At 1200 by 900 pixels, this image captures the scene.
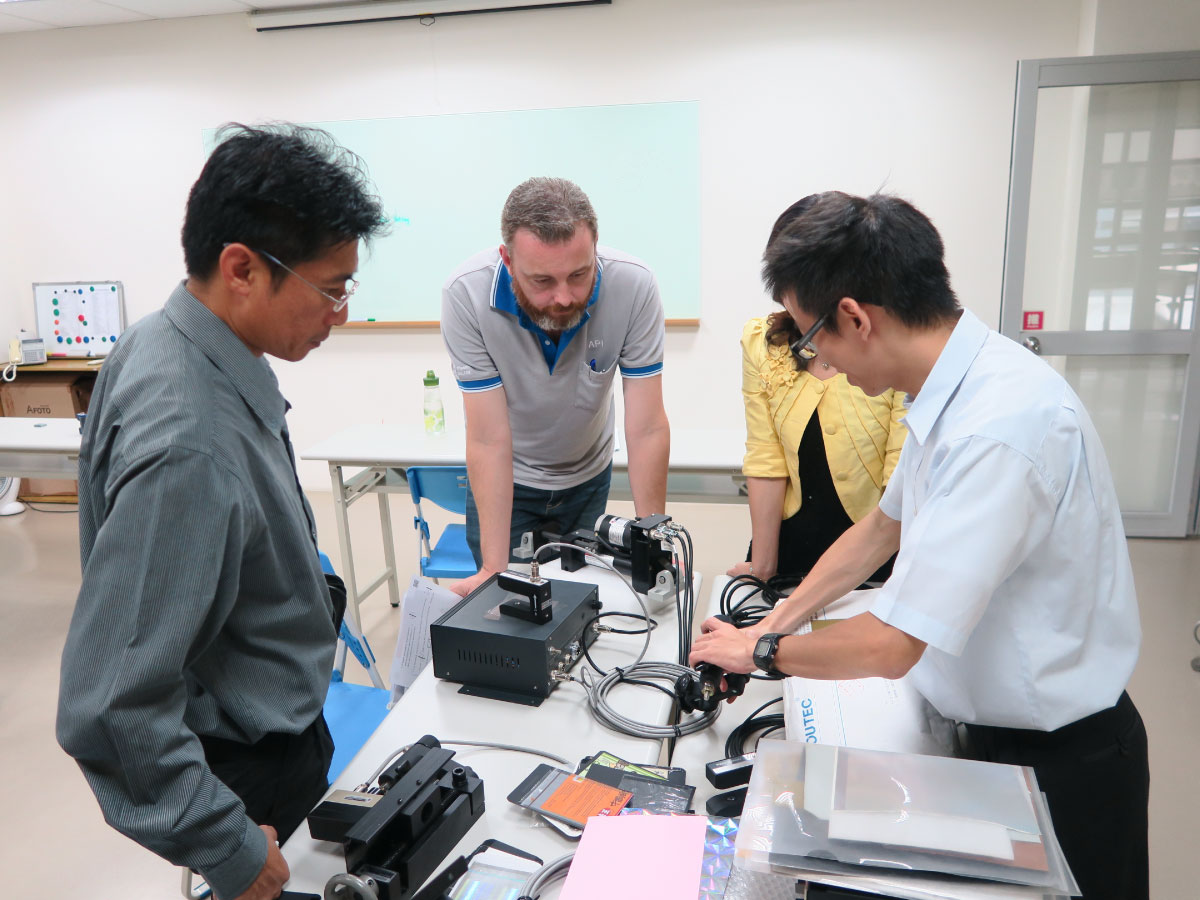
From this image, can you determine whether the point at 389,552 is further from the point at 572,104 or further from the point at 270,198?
the point at 270,198

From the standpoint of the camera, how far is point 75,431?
3447 mm

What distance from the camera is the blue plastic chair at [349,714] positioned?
5.77ft

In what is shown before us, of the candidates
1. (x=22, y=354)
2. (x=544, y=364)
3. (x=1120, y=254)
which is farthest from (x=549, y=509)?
(x=22, y=354)

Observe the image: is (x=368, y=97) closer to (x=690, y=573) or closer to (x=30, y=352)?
(x=30, y=352)

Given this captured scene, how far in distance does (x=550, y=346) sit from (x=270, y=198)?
1.09 m

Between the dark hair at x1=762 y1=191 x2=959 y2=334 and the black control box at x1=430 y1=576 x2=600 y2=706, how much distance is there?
26.6 inches

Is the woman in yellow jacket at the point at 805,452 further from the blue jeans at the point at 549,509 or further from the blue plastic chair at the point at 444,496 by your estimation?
the blue plastic chair at the point at 444,496

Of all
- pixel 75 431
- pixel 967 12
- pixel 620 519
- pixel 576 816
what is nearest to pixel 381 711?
pixel 620 519

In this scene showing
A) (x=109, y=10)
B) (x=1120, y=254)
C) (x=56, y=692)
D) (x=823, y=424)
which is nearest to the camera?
(x=823, y=424)

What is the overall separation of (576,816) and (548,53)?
392 centimetres

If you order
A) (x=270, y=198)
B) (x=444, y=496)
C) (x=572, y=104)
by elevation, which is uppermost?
(x=572, y=104)

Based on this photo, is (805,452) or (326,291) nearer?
(326,291)

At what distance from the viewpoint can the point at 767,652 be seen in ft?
3.60

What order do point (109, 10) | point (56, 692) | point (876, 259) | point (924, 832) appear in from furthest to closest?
1. point (109, 10)
2. point (56, 692)
3. point (876, 259)
4. point (924, 832)
